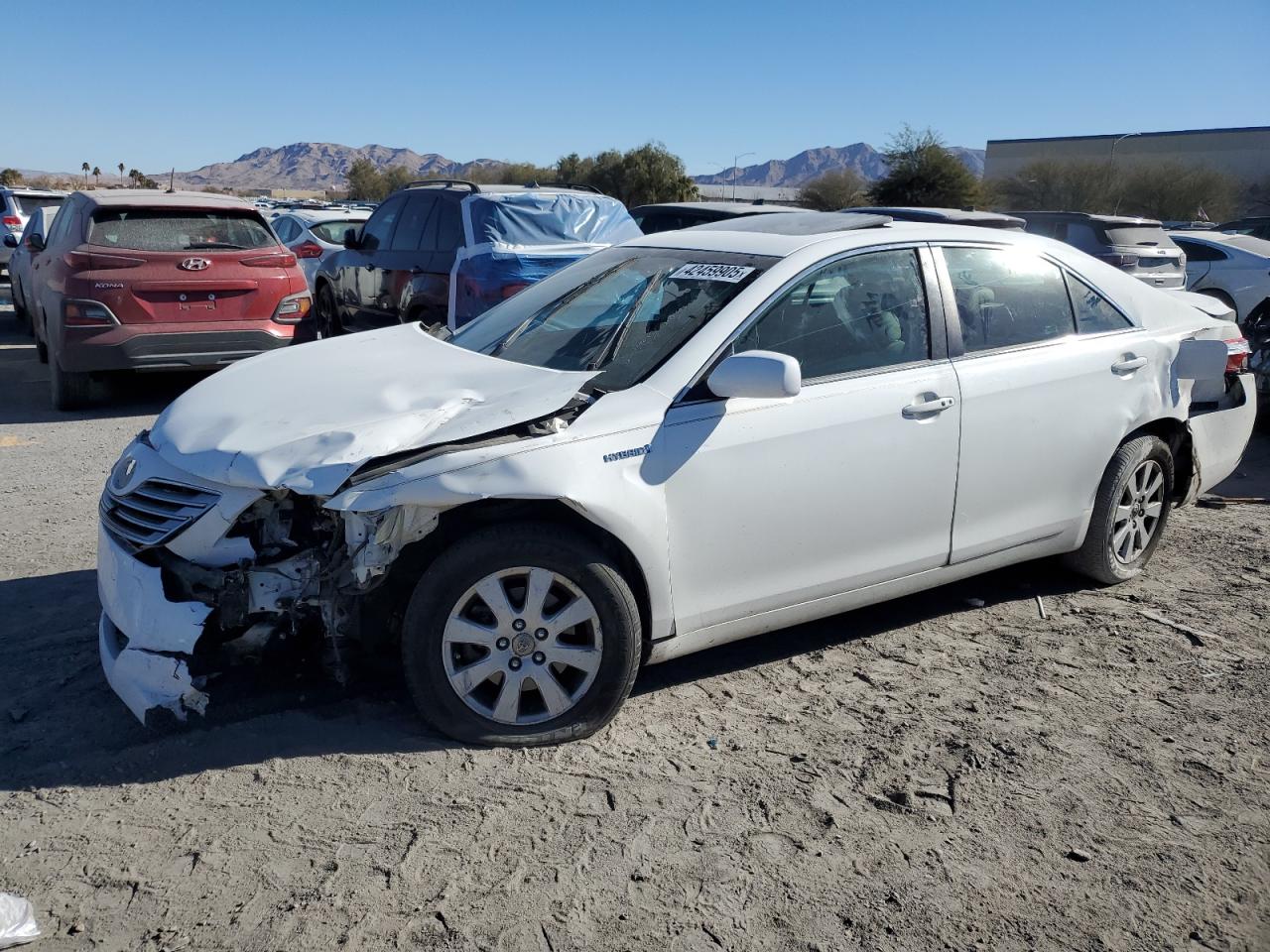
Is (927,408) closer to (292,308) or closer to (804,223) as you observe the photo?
(804,223)

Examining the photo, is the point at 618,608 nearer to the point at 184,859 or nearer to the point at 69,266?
the point at 184,859

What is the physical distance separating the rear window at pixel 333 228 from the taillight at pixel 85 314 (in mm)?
7252

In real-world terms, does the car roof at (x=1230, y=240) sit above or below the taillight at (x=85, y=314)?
above

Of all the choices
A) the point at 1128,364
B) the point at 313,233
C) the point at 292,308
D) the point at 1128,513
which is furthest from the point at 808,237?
the point at 313,233

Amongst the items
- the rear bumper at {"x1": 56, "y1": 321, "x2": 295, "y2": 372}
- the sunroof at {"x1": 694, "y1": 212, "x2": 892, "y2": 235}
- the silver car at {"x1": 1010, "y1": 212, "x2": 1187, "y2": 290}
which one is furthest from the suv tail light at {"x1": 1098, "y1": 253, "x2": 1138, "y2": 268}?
the rear bumper at {"x1": 56, "y1": 321, "x2": 295, "y2": 372}

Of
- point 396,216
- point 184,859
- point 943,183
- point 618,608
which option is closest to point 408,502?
point 618,608

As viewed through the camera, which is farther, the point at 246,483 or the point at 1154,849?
the point at 246,483

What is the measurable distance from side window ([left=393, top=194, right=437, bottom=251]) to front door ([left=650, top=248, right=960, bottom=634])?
6072 millimetres

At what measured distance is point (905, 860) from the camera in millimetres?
3113

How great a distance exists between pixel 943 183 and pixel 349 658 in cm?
3777

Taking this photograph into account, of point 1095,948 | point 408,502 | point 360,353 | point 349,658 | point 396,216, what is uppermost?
point 396,216

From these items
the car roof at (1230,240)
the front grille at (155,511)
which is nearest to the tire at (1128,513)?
the front grille at (155,511)

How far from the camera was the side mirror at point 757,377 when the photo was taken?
3639 millimetres

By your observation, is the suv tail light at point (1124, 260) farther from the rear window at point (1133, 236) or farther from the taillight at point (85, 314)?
the taillight at point (85, 314)
